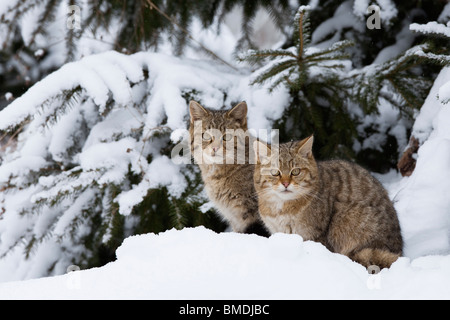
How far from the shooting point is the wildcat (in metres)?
2.94

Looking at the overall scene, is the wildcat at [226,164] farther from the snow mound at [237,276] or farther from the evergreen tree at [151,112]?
the snow mound at [237,276]

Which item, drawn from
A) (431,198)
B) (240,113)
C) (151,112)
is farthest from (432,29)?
(151,112)

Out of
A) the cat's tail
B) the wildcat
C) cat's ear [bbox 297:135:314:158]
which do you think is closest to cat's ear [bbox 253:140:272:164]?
cat's ear [bbox 297:135:314:158]

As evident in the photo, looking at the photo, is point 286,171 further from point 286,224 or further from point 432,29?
point 432,29

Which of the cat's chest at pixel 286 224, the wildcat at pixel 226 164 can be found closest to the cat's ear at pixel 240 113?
the wildcat at pixel 226 164

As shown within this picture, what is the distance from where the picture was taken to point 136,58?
3.30 m

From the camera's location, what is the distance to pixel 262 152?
8.89 ft

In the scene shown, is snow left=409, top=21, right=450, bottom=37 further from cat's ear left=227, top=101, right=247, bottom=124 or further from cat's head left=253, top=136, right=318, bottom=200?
cat's ear left=227, top=101, right=247, bottom=124

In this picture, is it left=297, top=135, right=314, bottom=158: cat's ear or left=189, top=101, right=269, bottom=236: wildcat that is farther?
left=189, top=101, right=269, bottom=236: wildcat

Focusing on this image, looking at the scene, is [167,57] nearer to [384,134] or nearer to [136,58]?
[136,58]

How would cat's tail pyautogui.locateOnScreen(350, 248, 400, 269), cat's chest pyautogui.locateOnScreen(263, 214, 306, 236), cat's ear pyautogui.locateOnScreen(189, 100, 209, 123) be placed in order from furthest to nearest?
cat's ear pyautogui.locateOnScreen(189, 100, 209, 123) < cat's chest pyautogui.locateOnScreen(263, 214, 306, 236) < cat's tail pyautogui.locateOnScreen(350, 248, 400, 269)

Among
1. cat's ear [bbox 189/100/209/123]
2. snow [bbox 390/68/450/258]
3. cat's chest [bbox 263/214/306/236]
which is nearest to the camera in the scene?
snow [bbox 390/68/450/258]

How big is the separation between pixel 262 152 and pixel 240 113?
511 millimetres

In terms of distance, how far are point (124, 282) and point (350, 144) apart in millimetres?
2162
